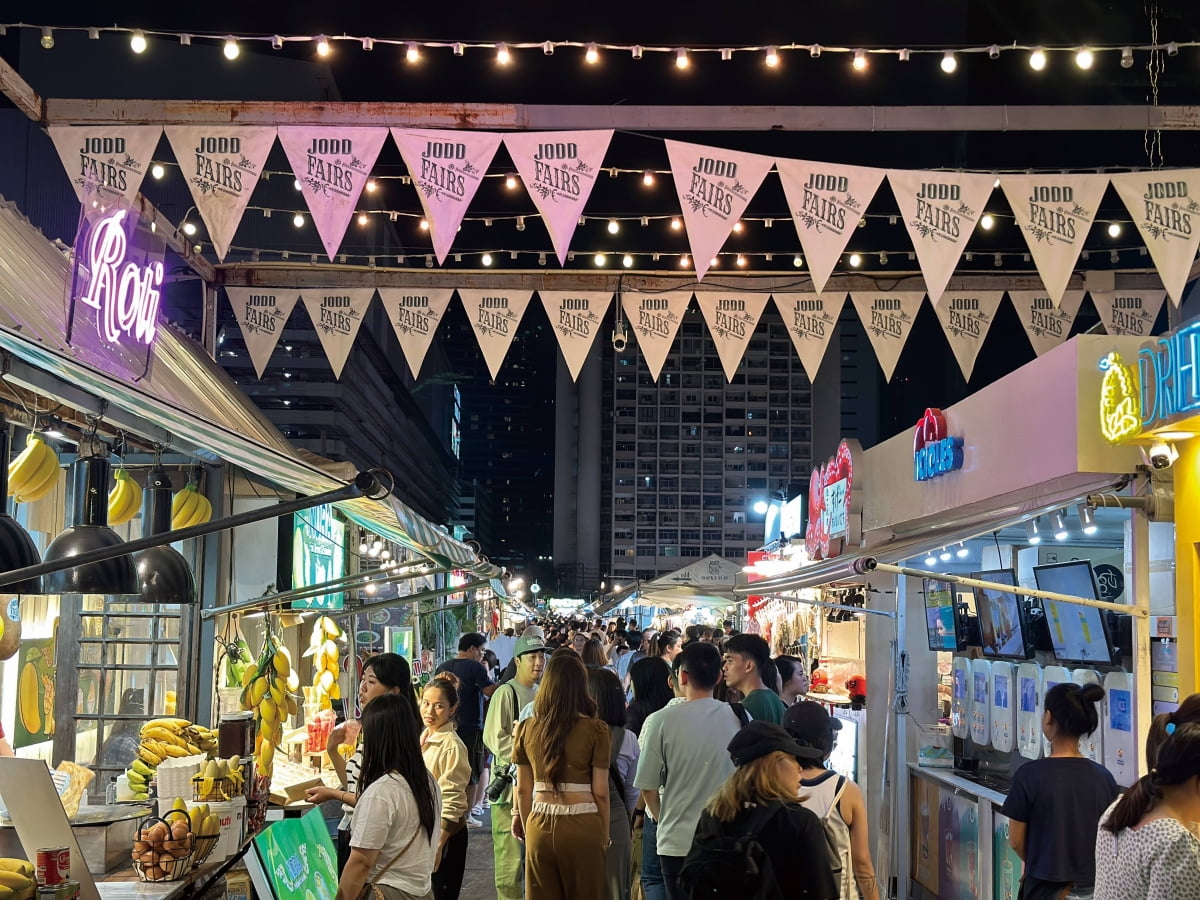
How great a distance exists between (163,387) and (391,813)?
2.45m

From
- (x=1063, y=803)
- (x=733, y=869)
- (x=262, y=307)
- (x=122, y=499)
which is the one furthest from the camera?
(x=262, y=307)

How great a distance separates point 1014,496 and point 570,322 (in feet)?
16.4

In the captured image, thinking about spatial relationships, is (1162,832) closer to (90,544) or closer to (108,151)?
(90,544)

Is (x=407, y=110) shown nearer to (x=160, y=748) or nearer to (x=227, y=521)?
(x=160, y=748)

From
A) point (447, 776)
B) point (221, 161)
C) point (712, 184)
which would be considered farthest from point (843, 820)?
point (221, 161)

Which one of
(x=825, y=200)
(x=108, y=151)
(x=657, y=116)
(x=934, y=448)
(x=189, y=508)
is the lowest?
(x=189, y=508)

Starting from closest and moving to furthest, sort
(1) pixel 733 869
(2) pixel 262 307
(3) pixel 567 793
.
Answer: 1. (1) pixel 733 869
2. (3) pixel 567 793
3. (2) pixel 262 307

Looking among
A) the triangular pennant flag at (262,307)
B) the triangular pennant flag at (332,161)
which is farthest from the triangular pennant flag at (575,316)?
the triangular pennant flag at (332,161)

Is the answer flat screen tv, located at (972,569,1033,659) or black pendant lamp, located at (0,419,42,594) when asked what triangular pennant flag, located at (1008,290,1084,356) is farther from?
black pendant lamp, located at (0,419,42,594)

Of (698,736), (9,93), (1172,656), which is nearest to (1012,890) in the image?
(1172,656)

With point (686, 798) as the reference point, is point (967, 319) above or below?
above

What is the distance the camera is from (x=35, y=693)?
26.6ft

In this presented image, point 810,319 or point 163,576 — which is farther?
point 810,319

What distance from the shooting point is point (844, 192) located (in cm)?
837
